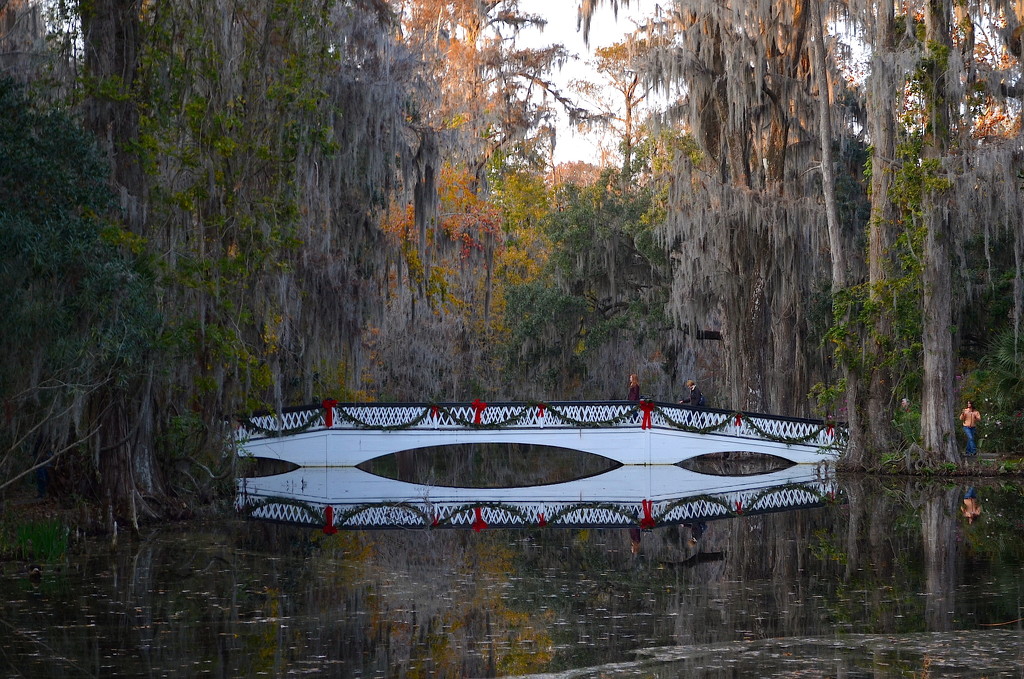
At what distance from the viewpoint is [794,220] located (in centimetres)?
2577

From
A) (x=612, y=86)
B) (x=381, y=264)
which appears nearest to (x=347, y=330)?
(x=381, y=264)

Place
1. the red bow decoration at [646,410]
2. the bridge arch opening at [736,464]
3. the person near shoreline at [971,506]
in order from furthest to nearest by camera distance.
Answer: the red bow decoration at [646,410] → the bridge arch opening at [736,464] → the person near shoreline at [971,506]

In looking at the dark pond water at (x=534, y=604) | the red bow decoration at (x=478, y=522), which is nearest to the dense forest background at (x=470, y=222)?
the dark pond water at (x=534, y=604)

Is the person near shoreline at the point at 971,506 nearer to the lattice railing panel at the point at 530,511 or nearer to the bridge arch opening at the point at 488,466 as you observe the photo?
the lattice railing panel at the point at 530,511

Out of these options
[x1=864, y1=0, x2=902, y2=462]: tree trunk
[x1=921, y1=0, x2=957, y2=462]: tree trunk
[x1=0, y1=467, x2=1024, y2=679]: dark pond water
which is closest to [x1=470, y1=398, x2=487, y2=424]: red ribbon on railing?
[x1=864, y1=0, x2=902, y2=462]: tree trunk

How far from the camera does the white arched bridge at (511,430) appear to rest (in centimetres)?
2714

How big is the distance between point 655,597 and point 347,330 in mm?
13520

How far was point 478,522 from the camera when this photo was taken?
16625 mm

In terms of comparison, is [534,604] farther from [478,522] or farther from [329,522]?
[329,522]

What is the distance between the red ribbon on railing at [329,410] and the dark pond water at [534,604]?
38.3 ft

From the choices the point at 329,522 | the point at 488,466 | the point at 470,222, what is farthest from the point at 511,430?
the point at 329,522

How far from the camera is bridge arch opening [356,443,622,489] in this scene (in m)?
25.8

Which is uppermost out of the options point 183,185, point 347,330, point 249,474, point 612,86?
point 612,86

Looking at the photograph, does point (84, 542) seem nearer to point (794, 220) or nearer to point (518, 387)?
point (794, 220)
